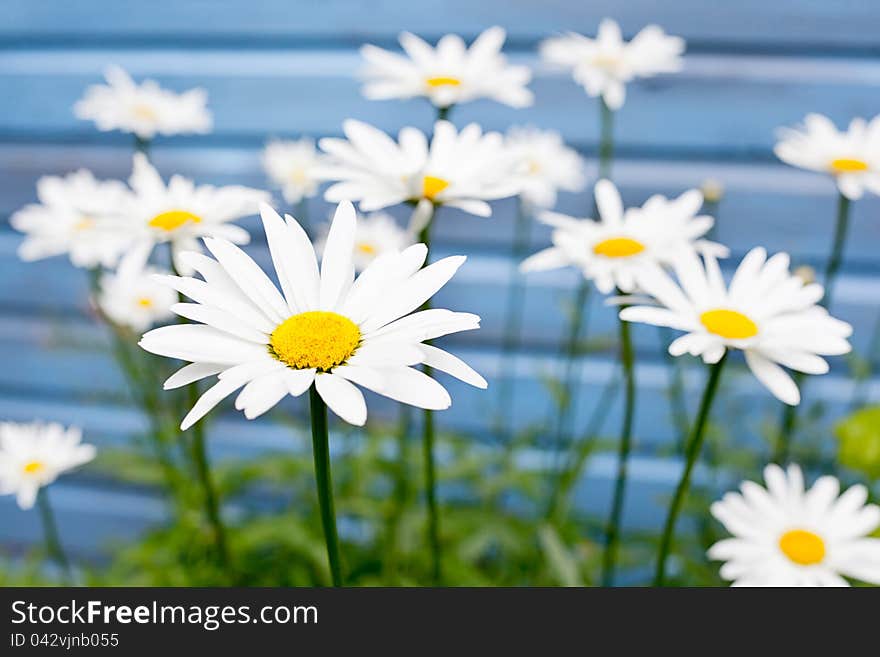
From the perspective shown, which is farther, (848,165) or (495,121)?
(495,121)

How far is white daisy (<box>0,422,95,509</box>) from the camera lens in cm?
56

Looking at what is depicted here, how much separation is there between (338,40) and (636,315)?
65 cm

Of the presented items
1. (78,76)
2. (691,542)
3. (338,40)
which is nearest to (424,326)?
(691,542)

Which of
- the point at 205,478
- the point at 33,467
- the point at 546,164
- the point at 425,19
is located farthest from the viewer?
the point at 425,19

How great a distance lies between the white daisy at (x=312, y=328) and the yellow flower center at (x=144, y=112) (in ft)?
1.28

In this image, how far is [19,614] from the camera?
0.38 metres

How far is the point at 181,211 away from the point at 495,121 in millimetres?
509

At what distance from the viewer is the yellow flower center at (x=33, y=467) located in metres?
0.57

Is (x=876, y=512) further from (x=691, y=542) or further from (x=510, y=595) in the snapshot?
(x=691, y=542)

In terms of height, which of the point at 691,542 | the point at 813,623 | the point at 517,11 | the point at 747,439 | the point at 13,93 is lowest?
the point at 813,623

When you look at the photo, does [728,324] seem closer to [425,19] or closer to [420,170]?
[420,170]

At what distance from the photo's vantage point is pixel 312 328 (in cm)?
28

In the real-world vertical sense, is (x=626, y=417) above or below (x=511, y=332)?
below

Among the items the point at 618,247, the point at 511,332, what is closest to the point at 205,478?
the point at 618,247
